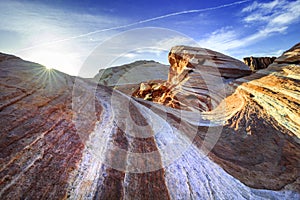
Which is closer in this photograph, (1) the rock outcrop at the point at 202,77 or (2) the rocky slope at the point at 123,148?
(2) the rocky slope at the point at 123,148

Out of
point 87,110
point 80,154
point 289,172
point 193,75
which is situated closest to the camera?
point 80,154

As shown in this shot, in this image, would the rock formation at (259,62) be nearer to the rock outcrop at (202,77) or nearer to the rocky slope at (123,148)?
the rock outcrop at (202,77)

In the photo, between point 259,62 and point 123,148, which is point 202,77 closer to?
point 123,148

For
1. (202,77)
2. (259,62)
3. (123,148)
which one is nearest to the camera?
(123,148)

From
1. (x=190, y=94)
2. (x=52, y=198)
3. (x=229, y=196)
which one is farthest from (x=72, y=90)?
(x=190, y=94)

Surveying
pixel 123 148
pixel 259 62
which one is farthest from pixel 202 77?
pixel 259 62

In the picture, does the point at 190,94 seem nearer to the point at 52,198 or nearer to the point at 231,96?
the point at 231,96

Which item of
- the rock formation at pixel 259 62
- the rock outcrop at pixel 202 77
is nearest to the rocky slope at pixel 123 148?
the rock outcrop at pixel 202 77

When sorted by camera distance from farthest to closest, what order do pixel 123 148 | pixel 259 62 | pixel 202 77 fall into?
pixel 259 62 < pixel 202 77 < pixel 123 148

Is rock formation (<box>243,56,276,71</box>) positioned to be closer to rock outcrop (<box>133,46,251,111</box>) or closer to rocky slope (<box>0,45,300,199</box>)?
rock outcrop (<box>133,46,251,111</box>)
